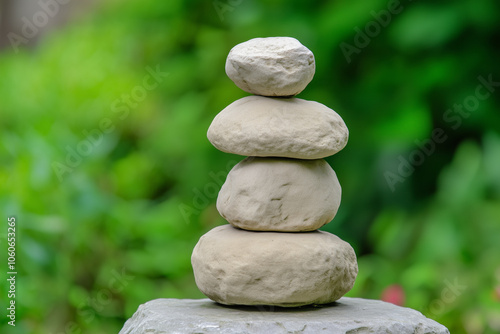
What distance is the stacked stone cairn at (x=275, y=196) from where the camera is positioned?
3.90m

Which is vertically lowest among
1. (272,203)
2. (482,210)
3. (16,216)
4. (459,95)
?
(482,210)

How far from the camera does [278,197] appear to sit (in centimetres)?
397

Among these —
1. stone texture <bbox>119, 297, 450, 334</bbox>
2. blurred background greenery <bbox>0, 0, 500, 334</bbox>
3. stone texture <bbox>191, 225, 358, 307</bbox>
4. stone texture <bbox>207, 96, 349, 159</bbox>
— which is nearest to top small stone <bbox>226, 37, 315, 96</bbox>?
stone texture <bbox>207, 96, 349, 159</bbox>

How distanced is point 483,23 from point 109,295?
14.7 ft

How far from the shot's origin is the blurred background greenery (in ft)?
22.0

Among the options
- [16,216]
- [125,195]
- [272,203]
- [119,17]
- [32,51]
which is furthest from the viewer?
[32,51]

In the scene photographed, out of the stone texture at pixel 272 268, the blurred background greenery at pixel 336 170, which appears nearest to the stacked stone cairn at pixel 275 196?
the stone texture at pixel 272 268

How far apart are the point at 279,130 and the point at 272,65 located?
0.37 m

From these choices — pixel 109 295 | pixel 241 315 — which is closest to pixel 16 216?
pixel 109 295

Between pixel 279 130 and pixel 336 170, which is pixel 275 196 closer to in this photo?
pixel 279 130

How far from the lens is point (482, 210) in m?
6.77

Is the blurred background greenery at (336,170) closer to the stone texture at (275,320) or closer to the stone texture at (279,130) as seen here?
the stone texture at (275,320)

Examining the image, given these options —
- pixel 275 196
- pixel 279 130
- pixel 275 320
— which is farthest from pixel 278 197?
pixel 275 320

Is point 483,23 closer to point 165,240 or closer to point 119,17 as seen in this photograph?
point 165,240
